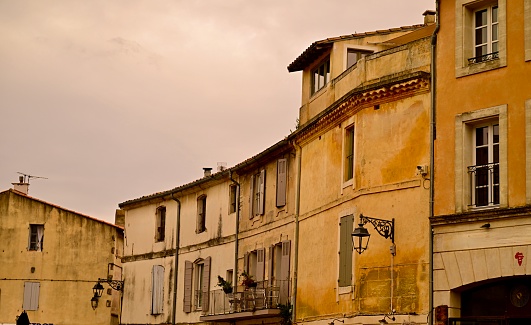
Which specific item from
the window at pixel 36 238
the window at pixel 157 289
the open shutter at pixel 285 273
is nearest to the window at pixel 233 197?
the open shutter at pixel 285 273

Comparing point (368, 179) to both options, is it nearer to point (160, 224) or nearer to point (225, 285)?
point (225, 285)

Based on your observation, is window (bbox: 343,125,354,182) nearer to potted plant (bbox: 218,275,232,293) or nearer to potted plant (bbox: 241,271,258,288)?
potted plant (bbox: 241,271,258,288)

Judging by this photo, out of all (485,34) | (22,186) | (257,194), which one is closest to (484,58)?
(485,34)

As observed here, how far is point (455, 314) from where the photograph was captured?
75.8 ft

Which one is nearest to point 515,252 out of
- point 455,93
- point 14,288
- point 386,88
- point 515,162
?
point 515,162

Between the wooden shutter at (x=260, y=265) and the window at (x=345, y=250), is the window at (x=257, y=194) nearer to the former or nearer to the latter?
the wooden shutter at (x=260, y=265)

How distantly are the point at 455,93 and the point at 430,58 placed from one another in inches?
57.0

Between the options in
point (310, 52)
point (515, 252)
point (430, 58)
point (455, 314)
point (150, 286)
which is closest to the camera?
point (515, 252)

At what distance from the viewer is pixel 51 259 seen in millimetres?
53656

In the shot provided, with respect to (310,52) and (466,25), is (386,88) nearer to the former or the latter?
(466,25)

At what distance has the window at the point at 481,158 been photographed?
22391mm

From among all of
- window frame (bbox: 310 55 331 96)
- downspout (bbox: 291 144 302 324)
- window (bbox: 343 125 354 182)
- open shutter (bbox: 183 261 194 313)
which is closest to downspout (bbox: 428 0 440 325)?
window (bbox: 343 125 354 182)

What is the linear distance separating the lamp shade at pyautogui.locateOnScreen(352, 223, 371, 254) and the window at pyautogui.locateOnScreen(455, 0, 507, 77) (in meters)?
4.20

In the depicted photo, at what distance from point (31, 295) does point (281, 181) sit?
23.2 m
